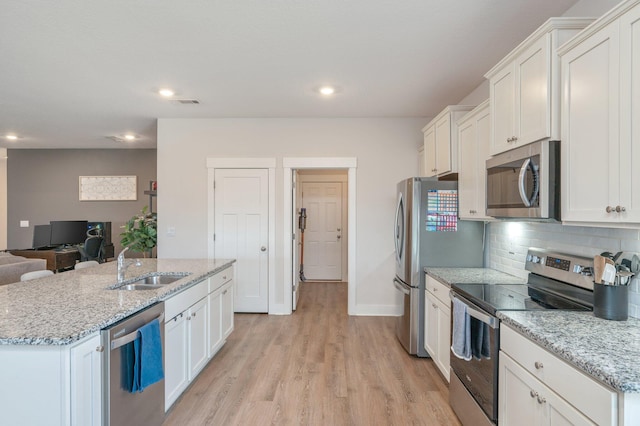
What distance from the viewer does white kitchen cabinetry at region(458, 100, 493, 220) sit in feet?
8.67

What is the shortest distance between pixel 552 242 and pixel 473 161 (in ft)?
2.87

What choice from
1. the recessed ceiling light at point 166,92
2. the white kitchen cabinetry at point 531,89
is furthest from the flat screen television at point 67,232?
the white kitchen cabinetry at point 531,89

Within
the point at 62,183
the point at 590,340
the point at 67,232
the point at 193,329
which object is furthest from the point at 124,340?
the point at 62,183

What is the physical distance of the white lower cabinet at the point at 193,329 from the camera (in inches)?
88.0

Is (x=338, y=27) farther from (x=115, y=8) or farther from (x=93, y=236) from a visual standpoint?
(x=93, y=236)

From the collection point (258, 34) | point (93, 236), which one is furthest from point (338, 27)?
point (93, 236)

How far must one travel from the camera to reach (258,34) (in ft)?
8.07

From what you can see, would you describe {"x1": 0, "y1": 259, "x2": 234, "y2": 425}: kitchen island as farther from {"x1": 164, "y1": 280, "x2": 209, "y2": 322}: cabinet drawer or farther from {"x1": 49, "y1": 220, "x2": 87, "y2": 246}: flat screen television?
{"x1": 49, "y1": 220, "x2": 87, "y2": 246}: flat screen television

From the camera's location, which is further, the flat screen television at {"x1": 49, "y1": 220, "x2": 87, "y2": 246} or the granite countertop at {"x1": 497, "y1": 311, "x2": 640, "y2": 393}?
the flat screen television at {"x1": 49, "y1": 220, "x2": 87, "y2": 246}

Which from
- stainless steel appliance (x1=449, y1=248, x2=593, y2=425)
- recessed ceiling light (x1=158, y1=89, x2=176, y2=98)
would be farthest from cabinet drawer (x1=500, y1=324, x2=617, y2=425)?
recessed ceiling light (x1=158, y1=89, x2=176, y2=98)

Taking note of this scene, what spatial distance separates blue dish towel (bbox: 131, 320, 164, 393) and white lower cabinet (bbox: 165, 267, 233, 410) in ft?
0.91

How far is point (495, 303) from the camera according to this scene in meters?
1.90

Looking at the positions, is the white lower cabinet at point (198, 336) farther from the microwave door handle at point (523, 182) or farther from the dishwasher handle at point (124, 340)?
the microwave door handle at point (523, 182)

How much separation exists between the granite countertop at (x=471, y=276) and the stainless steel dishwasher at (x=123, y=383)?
6.70 feet
